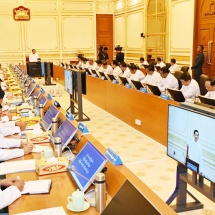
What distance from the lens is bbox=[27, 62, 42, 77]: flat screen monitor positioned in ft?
37.8

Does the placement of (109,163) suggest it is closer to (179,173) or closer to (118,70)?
(179,173)

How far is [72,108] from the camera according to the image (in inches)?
267

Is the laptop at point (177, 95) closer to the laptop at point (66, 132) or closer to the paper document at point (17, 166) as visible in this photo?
the laptop at point (66, 132)

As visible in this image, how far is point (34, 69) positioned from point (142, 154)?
A: 8.04 m

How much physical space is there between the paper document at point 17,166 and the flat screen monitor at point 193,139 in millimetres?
961

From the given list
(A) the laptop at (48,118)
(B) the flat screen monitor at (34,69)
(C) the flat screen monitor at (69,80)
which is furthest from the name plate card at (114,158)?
(B) the flat screen monitor at (34,69)

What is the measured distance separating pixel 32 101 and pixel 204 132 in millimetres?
3047

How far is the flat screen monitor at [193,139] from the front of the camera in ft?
6.35

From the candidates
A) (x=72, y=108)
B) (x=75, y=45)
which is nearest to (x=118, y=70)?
(x=72, y=108)

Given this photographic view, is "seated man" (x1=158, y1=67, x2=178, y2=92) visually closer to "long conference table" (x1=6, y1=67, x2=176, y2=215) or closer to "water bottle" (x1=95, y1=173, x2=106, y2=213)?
"long conference table" (x1=6, y1=67, x2=176, y2=215)

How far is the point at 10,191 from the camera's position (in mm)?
1774

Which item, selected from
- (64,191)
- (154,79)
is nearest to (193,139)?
(64,191)

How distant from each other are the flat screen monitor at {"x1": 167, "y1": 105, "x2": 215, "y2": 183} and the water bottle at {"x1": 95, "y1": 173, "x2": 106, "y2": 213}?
2.29 ft

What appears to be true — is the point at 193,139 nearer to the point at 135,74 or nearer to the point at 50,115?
the point at 50,115
